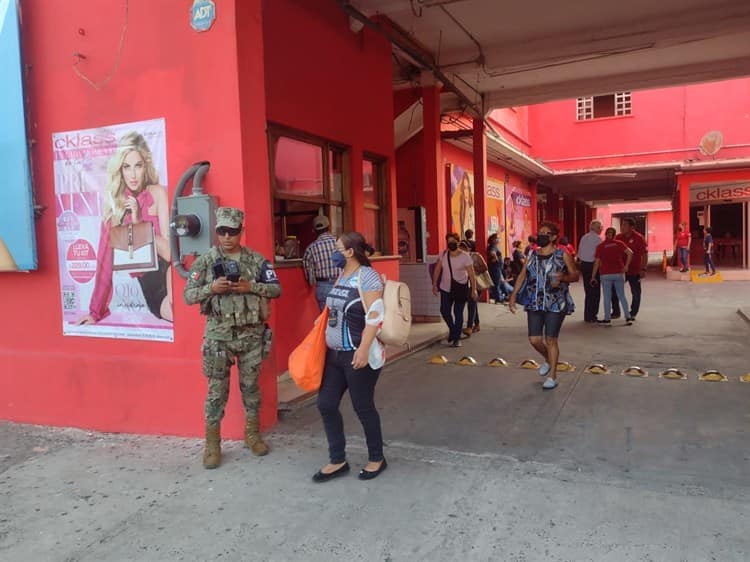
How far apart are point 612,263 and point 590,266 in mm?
923

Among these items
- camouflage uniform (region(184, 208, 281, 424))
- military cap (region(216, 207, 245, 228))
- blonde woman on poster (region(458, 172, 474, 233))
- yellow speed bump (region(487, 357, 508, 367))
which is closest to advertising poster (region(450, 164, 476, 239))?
blonde woman on poster (region(458, 172, 474, 233))

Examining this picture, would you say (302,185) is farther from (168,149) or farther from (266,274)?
(266,274)

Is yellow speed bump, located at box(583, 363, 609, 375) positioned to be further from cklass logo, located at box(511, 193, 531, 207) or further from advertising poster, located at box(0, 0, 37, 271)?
cklass logo, located at box(511, 193, 531, 207)

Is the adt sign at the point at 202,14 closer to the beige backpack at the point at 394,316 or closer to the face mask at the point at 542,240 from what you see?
the beige backpack at the point at 394,316

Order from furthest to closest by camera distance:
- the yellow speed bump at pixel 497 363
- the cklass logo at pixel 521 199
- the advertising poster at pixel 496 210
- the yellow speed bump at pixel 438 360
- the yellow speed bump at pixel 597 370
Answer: the cklass logo at pixel 521 199 → the advertising poster at pixel 496 210 → the yellow speed bump at pixel 438 360 → the yellow speed bump at pixel 497 363 → the yellow speed bump at pixel 597 370

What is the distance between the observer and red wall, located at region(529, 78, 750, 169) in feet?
65.0

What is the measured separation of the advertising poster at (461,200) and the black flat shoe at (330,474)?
11156 millimetres

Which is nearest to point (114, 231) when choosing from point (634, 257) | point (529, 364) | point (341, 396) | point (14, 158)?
point (14, 158)

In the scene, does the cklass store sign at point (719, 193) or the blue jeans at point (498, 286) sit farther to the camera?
the cklass store sign at point (719, 193)

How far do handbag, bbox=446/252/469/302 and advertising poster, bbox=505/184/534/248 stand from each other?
39.8ft

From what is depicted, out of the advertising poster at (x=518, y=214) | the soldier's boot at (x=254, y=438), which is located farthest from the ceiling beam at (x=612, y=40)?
the advertising poster at (x=518, y=214)

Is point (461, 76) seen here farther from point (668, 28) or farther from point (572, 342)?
point (572, 342)

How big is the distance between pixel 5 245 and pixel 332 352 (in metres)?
3.60

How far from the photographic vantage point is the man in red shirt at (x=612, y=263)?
10.2 m
